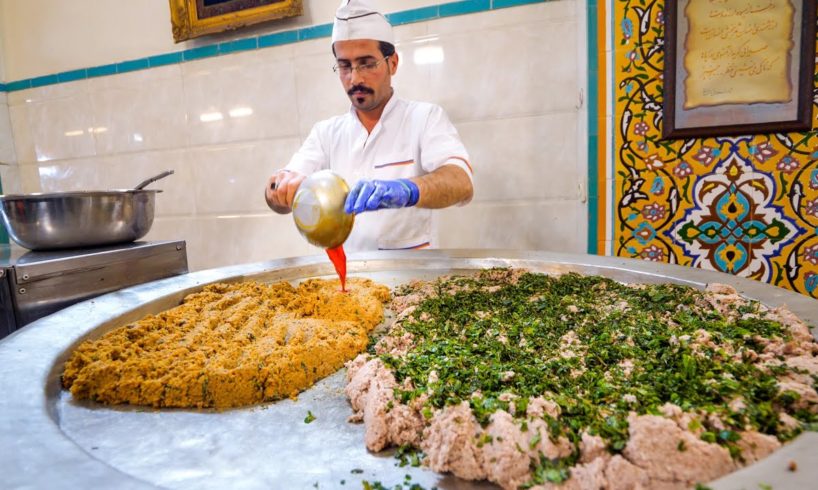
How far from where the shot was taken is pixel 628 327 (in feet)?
3.40

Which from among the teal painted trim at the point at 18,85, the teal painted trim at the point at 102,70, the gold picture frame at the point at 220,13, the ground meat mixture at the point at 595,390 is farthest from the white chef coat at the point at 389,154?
the teal painted trim at the point at 18,85

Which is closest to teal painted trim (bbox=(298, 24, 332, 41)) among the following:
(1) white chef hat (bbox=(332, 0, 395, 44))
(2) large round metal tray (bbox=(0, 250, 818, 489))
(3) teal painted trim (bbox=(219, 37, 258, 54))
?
(3) teal painted trim (bbox=(219, 37, 258, 54))

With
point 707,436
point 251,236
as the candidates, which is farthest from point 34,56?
point 707,436

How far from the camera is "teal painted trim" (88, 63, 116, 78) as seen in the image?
3.09 meters

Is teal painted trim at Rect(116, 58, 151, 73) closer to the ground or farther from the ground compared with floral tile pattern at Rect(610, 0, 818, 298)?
farther from the ground

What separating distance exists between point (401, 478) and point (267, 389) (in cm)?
36

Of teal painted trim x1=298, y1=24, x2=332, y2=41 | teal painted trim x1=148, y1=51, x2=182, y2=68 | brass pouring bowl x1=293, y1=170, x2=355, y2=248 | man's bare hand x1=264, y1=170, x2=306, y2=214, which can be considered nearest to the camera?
brass pouring bowl x1=293, y1=170, x2=355, y2=248

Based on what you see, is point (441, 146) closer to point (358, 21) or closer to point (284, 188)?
point (358, 21)

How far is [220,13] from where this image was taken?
269cm

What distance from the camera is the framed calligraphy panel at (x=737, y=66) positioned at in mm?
1821

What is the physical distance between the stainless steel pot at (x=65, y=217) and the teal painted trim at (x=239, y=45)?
126cm

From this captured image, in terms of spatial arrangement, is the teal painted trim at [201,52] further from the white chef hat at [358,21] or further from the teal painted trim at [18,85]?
the teal painted trim at [18,85]

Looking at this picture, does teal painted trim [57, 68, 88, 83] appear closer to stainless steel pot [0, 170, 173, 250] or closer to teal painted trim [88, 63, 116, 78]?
teal painted trim [88, 63, 116, 78]

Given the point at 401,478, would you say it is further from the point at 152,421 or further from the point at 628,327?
the point at 628,327
